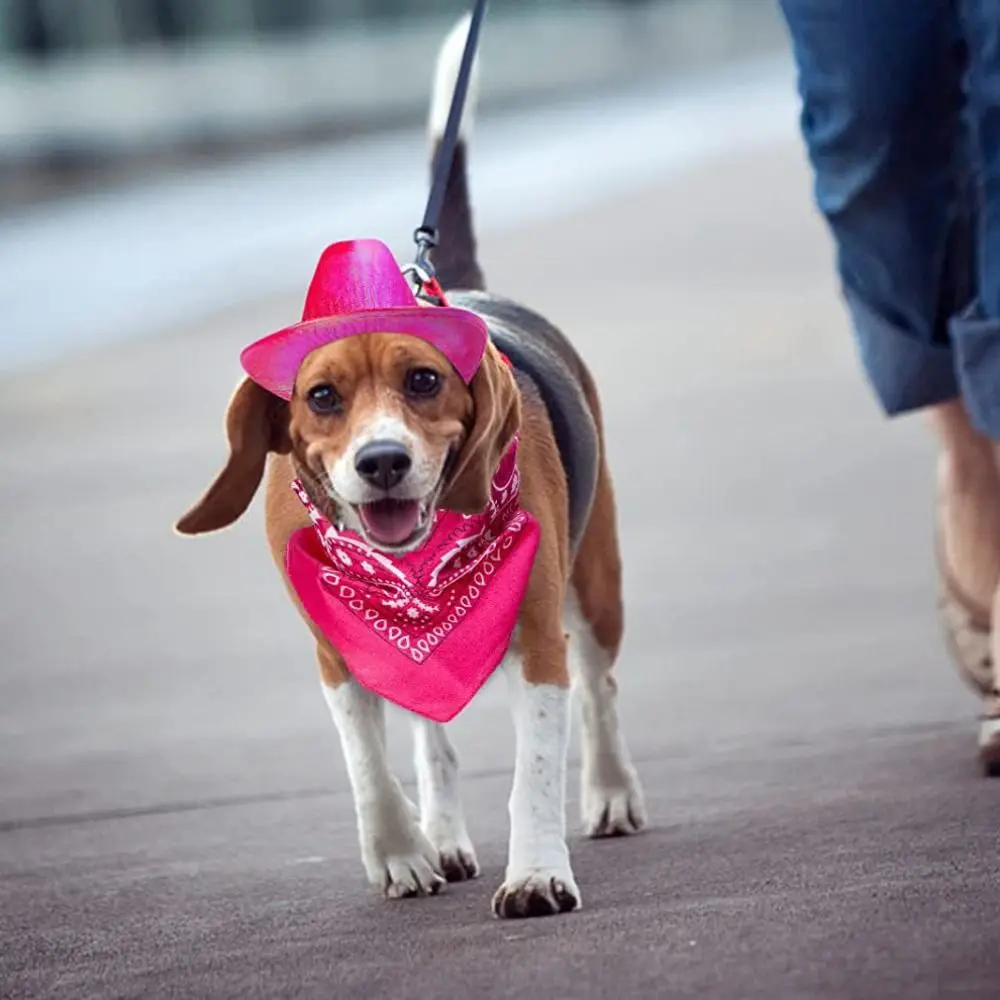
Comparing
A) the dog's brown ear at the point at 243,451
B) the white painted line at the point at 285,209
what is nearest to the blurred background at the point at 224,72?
the white painted line at the point at 285,209

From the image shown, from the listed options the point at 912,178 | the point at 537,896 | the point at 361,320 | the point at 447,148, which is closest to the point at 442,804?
the point at 537,896

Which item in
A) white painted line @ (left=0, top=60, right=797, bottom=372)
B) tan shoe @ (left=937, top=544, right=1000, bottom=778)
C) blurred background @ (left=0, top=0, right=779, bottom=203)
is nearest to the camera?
tan shoe @ (left=937, top=544, right=1000, bottom=778)

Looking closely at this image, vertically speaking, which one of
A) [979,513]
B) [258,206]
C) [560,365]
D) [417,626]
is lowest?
[258,206]

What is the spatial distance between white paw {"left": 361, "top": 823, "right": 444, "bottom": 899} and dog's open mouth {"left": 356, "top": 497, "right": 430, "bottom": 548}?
0.57 m

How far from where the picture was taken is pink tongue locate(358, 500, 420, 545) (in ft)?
12.4

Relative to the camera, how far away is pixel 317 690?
21.6 feet

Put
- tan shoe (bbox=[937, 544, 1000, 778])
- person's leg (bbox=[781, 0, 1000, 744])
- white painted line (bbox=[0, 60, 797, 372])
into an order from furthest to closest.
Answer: white painted line (bbox=[0, 60, 797, 372]), tan shoe (bbox=[937, 544, 1000, 778]), person's leg (bbox=[781, 0, 1000, 744])

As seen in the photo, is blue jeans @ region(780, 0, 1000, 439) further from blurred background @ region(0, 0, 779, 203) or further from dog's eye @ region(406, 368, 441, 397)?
blurred background @ region(0, 0, 779, 203)

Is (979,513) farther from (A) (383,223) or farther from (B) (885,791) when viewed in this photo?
(A) (383,223)

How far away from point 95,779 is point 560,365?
1.74 m

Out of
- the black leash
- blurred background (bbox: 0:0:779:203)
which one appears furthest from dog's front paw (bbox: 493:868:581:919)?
blurred background (bbox: 0:0:779:203)

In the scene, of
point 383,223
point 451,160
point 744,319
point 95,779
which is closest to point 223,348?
point 744,319

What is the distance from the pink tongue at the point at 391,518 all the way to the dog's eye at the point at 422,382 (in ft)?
0.53

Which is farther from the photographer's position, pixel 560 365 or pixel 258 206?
pixel 258 206
